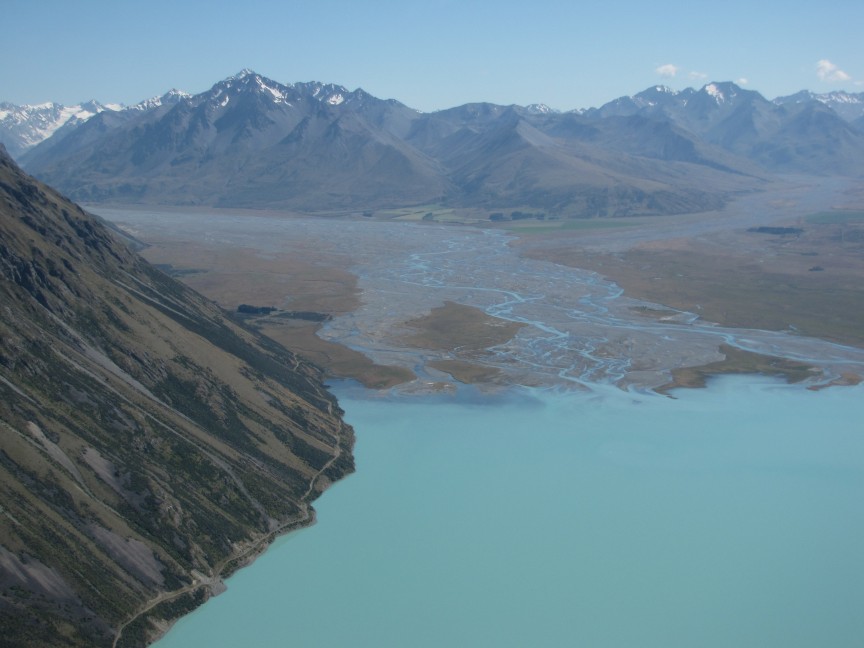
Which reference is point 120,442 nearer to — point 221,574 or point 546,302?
point 221,574

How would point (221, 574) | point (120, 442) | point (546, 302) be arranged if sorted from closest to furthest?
point (221, 574)
point (120, 442)
point (546, 302)

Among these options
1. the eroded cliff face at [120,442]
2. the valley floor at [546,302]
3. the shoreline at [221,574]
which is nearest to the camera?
the eroded cliff face at [120,442]

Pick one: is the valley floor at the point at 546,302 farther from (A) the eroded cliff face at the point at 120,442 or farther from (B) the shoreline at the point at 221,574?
(B) the shoreline at the point at 221,574

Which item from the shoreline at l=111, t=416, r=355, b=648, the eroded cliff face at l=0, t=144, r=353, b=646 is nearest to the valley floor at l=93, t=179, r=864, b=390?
the eroded cliff face at l=0, t=144, r=353, b=646

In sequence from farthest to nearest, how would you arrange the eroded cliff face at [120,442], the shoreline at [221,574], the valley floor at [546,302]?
the valley floor at [546,302] → the shoreline at [221,574] → the eroded cliff face at [120,442]

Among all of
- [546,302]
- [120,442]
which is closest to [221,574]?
[120,442]

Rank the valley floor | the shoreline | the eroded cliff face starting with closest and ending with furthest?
the eroded cliff face, the shoreline, the valley floor

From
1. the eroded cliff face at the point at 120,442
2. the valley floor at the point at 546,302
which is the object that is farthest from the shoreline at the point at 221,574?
the valley floor at the point at 546,302

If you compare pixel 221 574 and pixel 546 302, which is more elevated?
pixel 546 302

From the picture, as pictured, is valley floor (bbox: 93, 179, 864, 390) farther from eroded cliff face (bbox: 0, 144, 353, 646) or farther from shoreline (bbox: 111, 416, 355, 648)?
shoreline (bbox: 111, 416, 355, 648)
